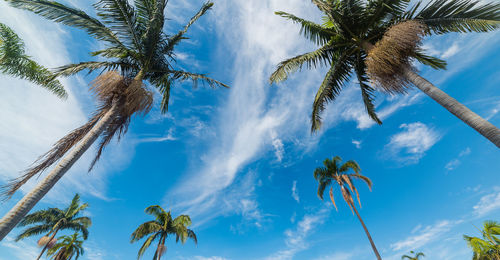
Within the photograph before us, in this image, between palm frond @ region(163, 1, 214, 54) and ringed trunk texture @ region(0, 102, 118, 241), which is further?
palm frond @ region(163, 1, 214, 54)

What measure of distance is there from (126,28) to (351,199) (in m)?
20.7

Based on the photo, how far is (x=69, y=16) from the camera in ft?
17.9

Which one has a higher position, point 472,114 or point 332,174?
point 332,174

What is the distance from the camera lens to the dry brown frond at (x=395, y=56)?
5508 mm

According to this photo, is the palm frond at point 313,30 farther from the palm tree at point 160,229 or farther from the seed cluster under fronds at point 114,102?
the palm tree at point 160,229

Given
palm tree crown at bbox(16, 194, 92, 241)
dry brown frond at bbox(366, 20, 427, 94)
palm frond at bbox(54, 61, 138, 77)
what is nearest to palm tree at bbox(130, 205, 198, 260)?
palm tree crown at bbox(16, 194, 92, 241)

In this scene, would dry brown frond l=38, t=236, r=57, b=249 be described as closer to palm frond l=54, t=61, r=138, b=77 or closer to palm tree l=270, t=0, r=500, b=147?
palm frond l=54, t=61, r=138, b=77

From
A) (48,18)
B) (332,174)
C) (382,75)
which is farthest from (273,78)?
(332,174)

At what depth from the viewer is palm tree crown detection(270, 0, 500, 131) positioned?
559cm

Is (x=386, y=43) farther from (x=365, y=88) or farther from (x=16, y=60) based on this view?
(x=16, y=60)

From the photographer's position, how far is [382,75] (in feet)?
19.7

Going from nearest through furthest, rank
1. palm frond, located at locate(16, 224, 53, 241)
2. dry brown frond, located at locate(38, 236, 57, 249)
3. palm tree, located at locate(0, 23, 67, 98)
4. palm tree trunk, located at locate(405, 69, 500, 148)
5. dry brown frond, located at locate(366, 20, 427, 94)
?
palm tree trunk, located at locate(405, 69, 500, 148) → dry brown frond, located at locate(366, 20, 427, 94) → palm tree, located at locate(0, 23, 67, 98) → dry brown frond, located at locate(38, 236, 57, 249) → palm frond, located at locate(16, 224, 53, 241)

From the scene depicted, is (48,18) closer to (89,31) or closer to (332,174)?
(89,31)

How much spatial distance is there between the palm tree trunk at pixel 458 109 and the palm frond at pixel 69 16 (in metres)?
9.91
